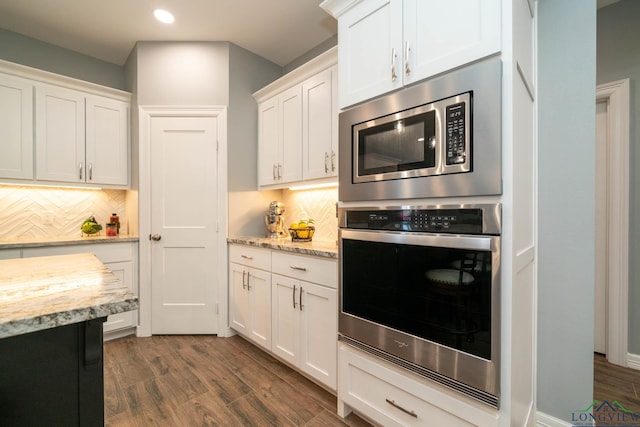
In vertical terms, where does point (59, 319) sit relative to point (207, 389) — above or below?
above

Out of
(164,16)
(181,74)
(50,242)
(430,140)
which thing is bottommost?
(50,242)

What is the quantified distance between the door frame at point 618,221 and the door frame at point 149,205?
3260 mm

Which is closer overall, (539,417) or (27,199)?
(539,417)

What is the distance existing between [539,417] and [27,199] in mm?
4501

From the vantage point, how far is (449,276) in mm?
1233

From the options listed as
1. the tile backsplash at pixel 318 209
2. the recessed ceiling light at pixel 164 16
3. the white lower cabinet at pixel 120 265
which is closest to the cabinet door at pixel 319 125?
the tile backsplash at pixel 318 209

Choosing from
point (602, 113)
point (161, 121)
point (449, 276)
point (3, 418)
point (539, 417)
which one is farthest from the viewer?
point (161, 121)

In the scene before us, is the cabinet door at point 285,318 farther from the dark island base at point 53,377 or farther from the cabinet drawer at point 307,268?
the dark island base at point 53,377

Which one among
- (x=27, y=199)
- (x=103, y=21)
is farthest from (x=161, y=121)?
(x=27, y=199)

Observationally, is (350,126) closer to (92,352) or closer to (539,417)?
(92,352)

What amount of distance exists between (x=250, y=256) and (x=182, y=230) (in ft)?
2.75

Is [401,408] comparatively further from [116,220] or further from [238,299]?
[116,220]

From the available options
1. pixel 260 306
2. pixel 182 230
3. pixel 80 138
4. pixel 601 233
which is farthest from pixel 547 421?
pixel 80 138

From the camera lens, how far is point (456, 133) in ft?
3.97
